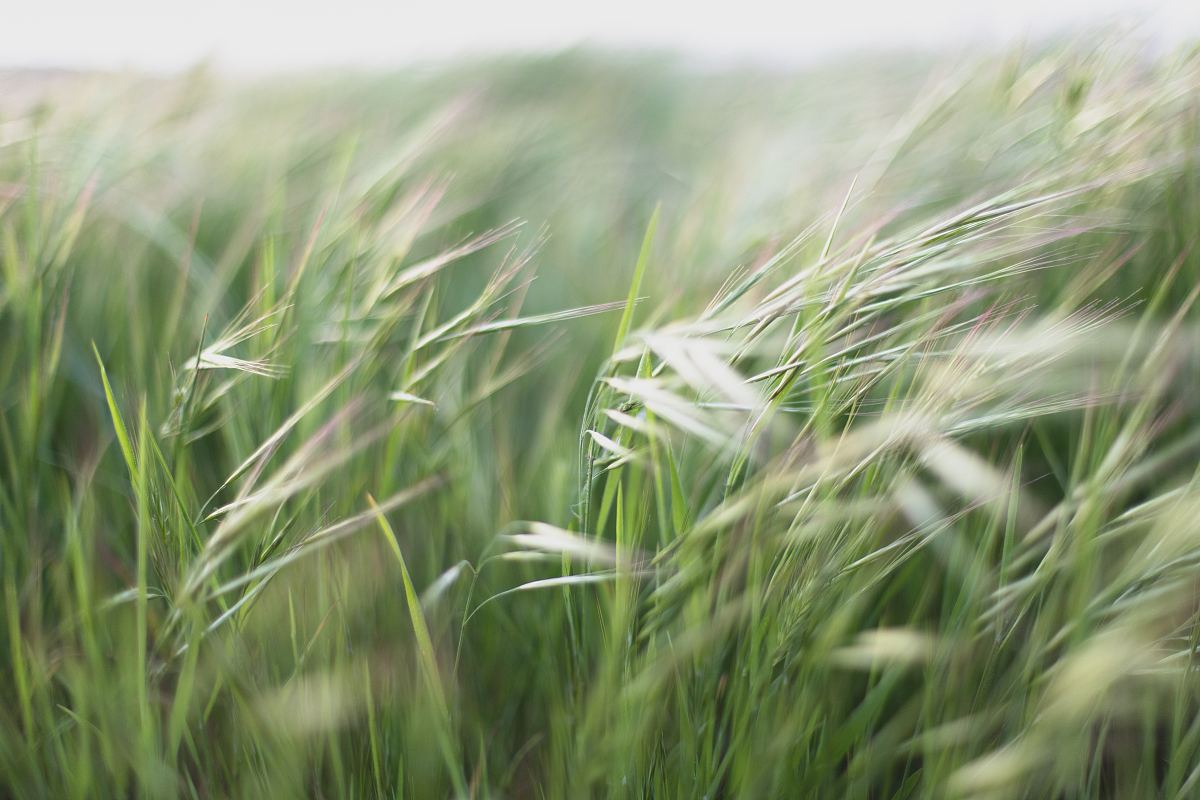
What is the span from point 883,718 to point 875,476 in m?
0.20

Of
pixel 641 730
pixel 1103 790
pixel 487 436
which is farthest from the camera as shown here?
pixel 487 436

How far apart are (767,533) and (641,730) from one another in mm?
116

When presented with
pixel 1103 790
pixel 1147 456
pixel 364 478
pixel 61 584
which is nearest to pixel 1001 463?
pixel 1147 456

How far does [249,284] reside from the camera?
82 centimetres

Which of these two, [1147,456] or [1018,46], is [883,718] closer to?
[1147,456]

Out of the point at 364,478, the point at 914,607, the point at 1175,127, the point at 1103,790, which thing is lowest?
the point at 1103,790

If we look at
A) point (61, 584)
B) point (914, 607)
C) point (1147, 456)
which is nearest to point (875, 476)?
point (914, 607)

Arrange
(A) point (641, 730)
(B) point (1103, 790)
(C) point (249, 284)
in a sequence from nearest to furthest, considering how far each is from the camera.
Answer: (A) point (641, 730) → (B) point (1103, 790) → (C) point (249, 284)

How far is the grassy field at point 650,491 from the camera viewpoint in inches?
16.9

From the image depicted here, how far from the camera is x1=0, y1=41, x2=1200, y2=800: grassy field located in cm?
43

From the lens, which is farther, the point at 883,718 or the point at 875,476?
the point at 883,718

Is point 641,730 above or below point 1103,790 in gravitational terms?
above

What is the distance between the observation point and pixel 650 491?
0.51 metres

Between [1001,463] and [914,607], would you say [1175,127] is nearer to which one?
[1001,463]
